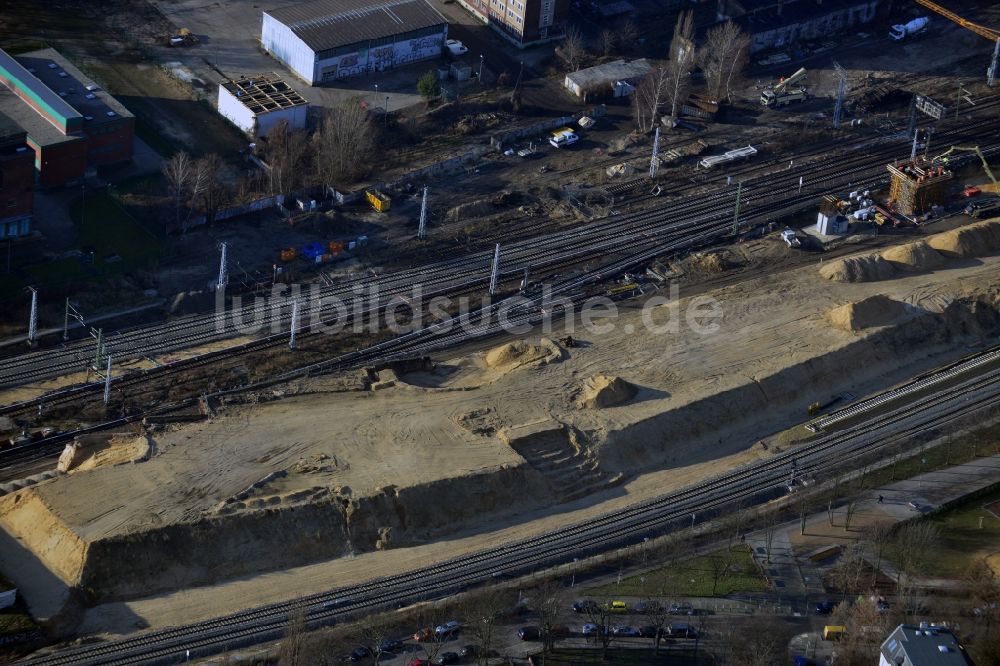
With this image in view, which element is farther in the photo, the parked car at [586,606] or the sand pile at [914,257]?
the sand pile at [914,257]

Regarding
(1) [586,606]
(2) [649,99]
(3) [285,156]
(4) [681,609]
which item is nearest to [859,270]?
(2) [649,99]

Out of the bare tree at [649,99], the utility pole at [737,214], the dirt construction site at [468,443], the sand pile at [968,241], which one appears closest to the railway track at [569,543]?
the dirt construction site at [468,443]

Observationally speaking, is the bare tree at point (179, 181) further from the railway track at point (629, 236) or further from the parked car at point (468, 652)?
the parked car at point (468, 652)

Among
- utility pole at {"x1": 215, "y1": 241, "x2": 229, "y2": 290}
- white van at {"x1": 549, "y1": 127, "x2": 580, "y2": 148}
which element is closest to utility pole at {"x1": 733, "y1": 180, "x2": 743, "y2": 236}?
white van at {"x1": 549, "y1": 127, "x2": 580, "y2": 148}

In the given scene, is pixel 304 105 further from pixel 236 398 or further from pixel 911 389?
pixel 911 389

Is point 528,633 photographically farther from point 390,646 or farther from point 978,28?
point 978,28

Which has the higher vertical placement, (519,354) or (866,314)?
(866,314)
